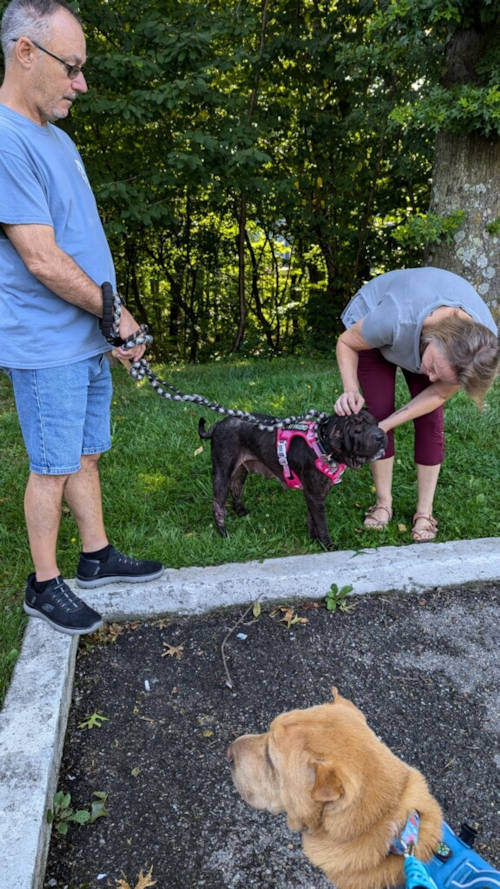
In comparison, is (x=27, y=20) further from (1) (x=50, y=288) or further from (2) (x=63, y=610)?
(2) (x=63, y=610)

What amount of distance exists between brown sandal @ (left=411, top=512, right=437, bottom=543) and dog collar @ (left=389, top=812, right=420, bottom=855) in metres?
2.43

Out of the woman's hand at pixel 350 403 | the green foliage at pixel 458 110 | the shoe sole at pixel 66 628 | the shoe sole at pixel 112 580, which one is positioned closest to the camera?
the shoe sole at pixel 66 628

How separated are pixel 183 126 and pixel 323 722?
28.6 ft

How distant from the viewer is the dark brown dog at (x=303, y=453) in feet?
11.2

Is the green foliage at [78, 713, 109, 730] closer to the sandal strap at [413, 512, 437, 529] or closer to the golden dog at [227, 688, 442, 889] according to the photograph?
the golden dog at [227, 688, 442, 889]

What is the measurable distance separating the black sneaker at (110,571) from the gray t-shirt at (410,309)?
1.90 meters

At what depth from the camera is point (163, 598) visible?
329cm

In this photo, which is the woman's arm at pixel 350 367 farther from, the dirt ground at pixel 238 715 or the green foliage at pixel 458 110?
the green foliage at pixel 458 110

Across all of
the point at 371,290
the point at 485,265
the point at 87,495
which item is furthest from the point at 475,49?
the point at 87,495

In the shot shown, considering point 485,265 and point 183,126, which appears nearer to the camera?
point 485,265

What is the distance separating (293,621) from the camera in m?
3.23

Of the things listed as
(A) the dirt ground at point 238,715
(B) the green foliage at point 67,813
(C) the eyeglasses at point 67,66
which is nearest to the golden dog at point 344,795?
(A) the dirt ground at point 238,715

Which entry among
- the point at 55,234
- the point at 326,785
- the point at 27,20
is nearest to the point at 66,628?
the point at 326,785

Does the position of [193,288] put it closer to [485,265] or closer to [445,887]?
[485,265]
